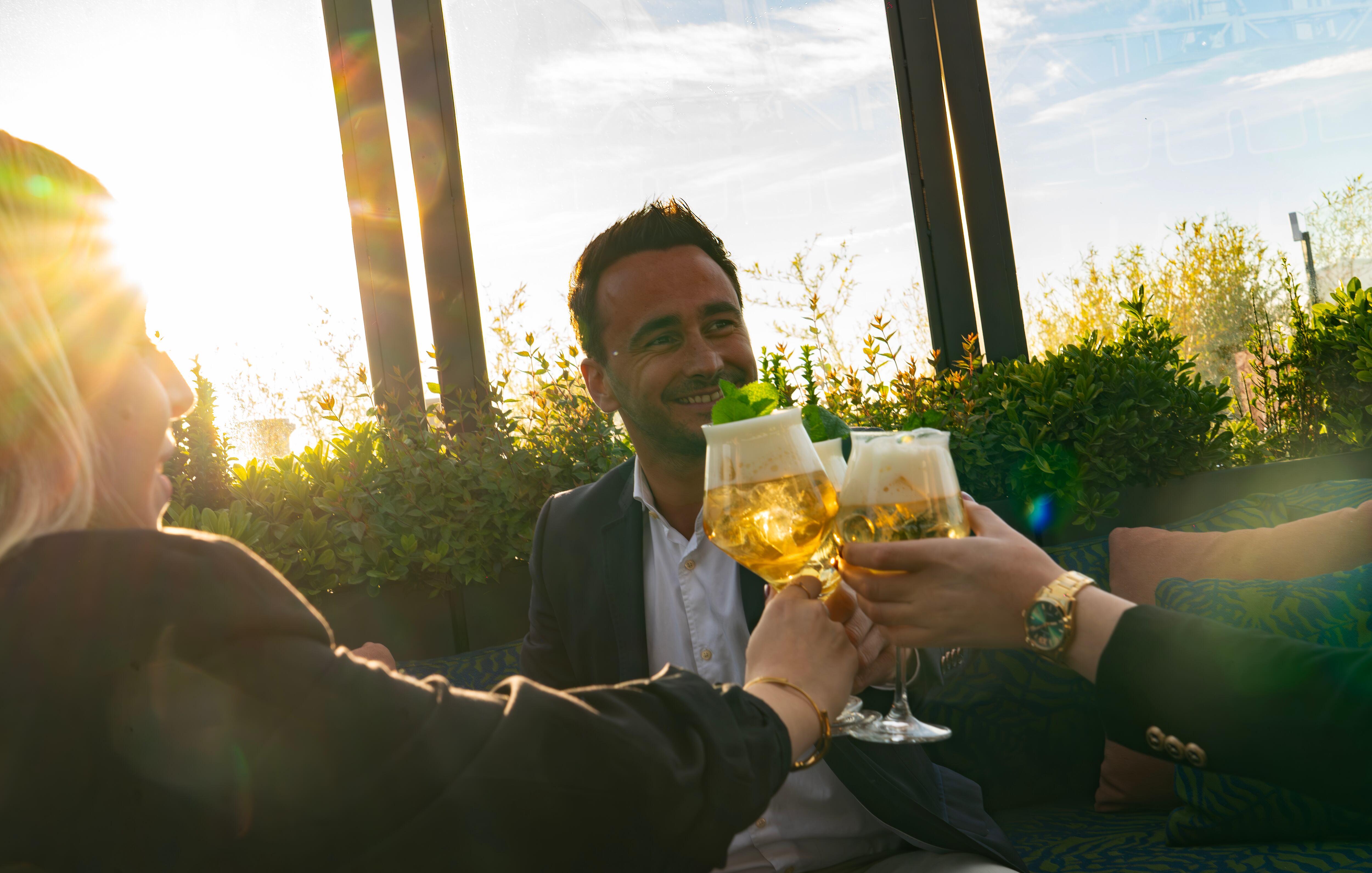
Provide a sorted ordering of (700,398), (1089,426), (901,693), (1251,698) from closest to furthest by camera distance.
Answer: (1251,698)
(901,693)
(700,398)
(1089,426)

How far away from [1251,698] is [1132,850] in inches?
46.7

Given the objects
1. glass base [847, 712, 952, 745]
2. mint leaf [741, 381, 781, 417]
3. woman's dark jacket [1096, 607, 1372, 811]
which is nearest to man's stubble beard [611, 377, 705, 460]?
mint leaf [741, 381, 781, 417]

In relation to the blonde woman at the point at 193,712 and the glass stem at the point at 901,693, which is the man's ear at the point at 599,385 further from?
the blonde woman at the point at 193,712

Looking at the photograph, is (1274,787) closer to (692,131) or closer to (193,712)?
(193,712)

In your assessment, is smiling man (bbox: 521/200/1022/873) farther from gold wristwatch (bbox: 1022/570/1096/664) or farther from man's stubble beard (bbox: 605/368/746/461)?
gold wristwatch (bbox: 1022/570/1096/664)

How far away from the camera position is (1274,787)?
1825 mm

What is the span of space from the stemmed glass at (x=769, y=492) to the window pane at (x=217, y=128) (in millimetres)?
2668

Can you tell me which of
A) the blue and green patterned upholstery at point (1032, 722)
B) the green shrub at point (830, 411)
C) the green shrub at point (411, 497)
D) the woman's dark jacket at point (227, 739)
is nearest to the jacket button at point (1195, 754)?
the woman's dark jacket at point (227, 739)

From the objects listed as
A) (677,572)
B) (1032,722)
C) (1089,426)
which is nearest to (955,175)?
(1089,426)

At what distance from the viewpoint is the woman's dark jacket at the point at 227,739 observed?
68cm

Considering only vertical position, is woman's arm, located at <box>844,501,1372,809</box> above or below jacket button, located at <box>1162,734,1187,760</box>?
above

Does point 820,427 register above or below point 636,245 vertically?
below

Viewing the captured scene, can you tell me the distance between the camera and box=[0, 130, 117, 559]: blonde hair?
0.75 metres

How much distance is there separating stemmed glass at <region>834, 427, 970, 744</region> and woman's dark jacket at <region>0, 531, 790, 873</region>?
0.57 metres
